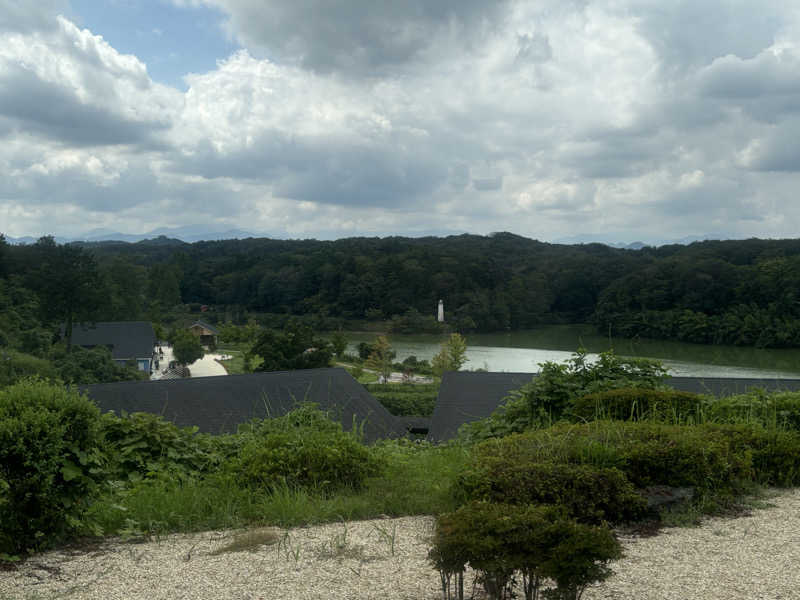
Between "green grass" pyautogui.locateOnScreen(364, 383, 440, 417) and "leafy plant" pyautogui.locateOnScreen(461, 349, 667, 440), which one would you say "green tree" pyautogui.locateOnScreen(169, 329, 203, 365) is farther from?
"leafy plant" pyautogui.locateOnScreen(461, 349, 667, 440)

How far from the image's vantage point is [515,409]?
6348 mm

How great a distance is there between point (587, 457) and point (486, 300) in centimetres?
6103

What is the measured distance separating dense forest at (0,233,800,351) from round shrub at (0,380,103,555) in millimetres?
37880

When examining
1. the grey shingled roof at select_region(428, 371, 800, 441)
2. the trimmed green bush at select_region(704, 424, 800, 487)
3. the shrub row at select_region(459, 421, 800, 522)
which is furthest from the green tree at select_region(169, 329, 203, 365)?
the trimmed green bush at select_region(704, 424, 800, 487)

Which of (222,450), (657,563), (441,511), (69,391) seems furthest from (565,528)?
(222,450)

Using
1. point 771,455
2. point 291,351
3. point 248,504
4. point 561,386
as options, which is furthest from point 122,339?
point 771,455

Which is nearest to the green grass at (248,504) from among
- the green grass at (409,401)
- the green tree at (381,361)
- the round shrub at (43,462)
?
the round shrub at (43,462)

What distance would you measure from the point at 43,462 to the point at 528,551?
2.47m

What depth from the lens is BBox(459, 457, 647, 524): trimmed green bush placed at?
3.65m

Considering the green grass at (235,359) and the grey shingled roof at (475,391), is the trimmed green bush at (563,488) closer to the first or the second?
the grey shingled roof at (475,391)

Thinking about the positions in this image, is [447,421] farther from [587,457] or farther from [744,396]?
[587,457]

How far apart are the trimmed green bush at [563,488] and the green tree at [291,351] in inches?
1308

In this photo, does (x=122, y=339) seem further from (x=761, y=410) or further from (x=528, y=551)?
(x=528, y=551)

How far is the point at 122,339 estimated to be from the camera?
44.8m
